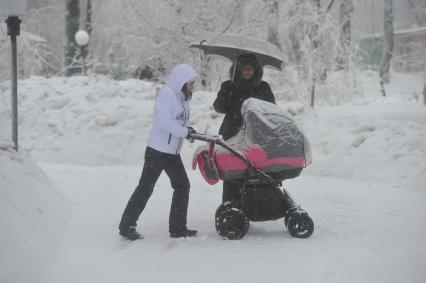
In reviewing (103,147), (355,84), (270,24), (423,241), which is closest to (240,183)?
(423,241)

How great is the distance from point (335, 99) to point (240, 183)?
391 inches

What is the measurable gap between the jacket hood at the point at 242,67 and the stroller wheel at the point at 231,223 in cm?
146

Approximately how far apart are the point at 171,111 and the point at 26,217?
164 centimetres

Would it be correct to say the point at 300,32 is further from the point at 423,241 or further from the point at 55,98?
the point at 423,241

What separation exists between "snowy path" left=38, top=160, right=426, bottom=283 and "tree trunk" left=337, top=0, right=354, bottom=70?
7852mm

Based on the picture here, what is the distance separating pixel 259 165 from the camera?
5.13 meters

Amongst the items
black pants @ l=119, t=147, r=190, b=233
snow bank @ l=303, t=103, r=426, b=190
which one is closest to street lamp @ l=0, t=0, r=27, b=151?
black pants @ l=119, t=147, r=190, b=233

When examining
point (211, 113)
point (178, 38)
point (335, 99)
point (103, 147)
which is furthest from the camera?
point (335, 99)

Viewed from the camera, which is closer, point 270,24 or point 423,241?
point 423,241

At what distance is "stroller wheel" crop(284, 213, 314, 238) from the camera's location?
5.24 m

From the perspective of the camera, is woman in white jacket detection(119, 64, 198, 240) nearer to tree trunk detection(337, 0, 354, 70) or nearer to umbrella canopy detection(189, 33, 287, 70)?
umbrella canopy detection(189, 33, 287, 70)

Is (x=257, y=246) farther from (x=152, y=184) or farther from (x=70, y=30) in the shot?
(x=70, y=30)

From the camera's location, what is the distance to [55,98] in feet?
41.3

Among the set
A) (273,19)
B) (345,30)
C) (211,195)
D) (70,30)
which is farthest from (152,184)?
(70,30)
